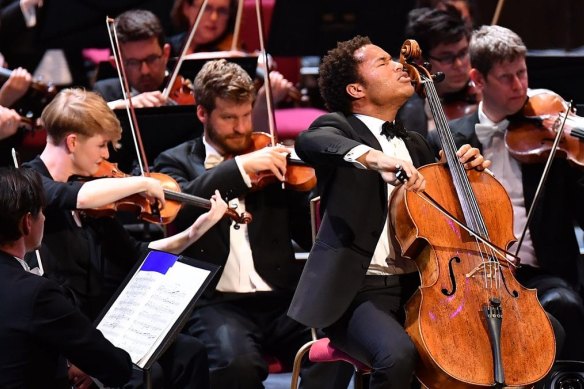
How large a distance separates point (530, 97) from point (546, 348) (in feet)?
3.97

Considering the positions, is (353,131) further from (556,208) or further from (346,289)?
(556,208)

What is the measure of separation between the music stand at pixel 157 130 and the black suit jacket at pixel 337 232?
1016mm

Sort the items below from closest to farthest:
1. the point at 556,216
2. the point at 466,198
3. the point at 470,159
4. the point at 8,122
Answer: the point at 466,198 < the point at 470,159 < the point at 556,216 < the point at 8,122

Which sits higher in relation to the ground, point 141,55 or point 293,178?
point 141,55

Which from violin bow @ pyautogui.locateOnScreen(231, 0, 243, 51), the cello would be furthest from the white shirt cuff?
violin bow @ pyautogui.locateOnScreen(231, 0, 243, 51)

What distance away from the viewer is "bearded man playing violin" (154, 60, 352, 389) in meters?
3.42

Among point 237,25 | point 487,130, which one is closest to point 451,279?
point 487,130

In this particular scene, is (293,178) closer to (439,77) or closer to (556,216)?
(439,77)

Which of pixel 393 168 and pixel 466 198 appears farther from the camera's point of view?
pixel 466 198

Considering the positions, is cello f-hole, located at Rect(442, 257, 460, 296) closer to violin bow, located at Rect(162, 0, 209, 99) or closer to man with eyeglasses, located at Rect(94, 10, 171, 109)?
violin bow, located at Rect(162, 0, 209, 99)

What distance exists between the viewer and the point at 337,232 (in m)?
2.99

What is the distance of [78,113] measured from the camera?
3.45 meters

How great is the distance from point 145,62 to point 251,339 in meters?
1.54

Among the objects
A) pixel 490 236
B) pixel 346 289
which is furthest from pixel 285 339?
pixel 490 236
